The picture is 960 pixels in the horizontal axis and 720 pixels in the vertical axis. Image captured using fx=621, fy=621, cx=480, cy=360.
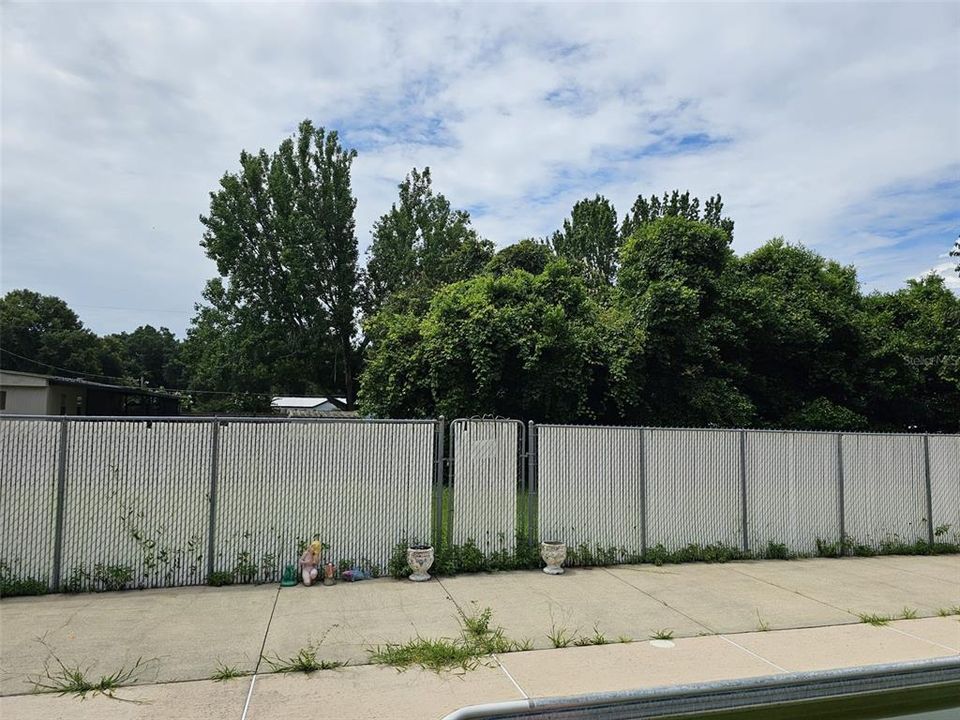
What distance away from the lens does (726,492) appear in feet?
31.2

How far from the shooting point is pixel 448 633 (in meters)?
5.89

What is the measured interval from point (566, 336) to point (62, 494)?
11455mm

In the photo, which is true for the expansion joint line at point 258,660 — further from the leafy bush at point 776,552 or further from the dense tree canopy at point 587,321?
the dense tree canopy at point 587,321

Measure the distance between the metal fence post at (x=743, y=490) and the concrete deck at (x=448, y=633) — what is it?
33.9 inches

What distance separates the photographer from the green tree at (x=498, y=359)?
15.7 meters

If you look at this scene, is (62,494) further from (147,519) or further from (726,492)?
(726,492)

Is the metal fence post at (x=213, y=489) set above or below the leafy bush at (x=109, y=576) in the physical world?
above

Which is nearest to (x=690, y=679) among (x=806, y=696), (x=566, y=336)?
(x=806, y=696)

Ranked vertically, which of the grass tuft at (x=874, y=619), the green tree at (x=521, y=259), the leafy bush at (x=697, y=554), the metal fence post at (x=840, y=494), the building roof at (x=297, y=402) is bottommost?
the grass tuft at (x=874, y=619)

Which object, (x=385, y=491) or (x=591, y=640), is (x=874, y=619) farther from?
(x=385, y=491)

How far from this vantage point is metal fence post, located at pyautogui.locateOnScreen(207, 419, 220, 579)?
24.4 ft

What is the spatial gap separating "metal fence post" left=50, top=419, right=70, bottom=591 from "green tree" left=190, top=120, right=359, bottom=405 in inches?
905

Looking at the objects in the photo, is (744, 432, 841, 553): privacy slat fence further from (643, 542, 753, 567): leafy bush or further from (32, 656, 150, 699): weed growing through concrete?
(32, 656, 150, 699): weed growing through concrete

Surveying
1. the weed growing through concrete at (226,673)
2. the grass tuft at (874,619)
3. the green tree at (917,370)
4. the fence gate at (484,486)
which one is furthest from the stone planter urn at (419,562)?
the green tree at (917,370)
